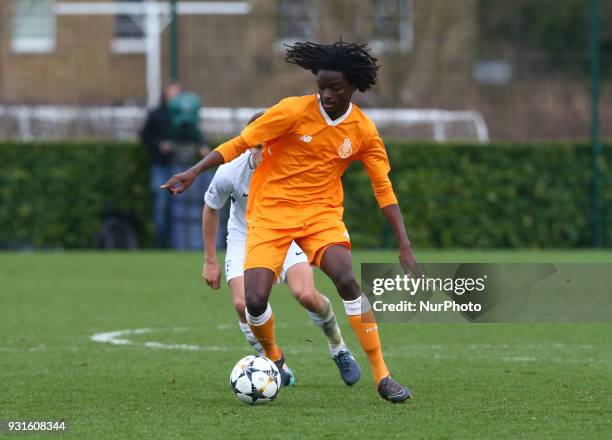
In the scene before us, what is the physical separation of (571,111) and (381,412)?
45.1 ft

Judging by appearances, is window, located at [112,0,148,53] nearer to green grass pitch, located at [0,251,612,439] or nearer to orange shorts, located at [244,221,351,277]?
green grass pitch, located at [0,251,612,439]

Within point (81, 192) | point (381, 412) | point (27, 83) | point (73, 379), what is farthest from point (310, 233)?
A: point (27, 83)

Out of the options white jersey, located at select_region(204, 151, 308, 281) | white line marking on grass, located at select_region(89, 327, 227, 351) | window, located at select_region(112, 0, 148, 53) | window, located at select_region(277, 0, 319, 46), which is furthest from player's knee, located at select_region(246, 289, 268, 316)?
window, located at select_region(112, 0, 148, 53)

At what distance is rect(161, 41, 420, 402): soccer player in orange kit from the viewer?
7.23 m

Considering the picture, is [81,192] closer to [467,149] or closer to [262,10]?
[262,10]

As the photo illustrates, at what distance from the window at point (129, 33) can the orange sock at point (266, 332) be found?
13614 millimetres

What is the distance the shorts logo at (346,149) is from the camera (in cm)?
739

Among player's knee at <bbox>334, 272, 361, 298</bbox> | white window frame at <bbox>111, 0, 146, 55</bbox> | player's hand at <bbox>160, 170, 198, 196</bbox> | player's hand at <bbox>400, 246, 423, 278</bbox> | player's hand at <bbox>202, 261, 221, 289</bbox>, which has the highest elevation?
player's hand at <bbox>160, 170, 198, 196</bbox>

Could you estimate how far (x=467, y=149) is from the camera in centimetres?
1950

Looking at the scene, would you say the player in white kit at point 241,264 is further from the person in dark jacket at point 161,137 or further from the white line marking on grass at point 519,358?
the person in dark jacket at point 161,137

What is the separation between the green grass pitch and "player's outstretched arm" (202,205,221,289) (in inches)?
24.3

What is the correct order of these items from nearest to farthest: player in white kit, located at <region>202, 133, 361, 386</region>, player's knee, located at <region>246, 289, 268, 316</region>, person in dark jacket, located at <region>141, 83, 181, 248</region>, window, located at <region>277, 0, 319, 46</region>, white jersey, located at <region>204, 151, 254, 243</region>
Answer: player's knee, located at <region>246, 289, 268, 316</region>, player in white kit, located at <region>202, 133, 361, 386</region>, white jersey, located at <region>204, 151, 254, 243</region>, person in dark jacket, located at <region>141, 83, 181, 248</region>, window, located at <region>277, 0, 319, 46</region>

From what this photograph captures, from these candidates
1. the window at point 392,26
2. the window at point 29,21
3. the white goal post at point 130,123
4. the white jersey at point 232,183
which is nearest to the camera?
the white jersey at point 232,183

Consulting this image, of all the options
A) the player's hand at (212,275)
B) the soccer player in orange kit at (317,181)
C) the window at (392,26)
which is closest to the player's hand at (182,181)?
the soccer player in orange kit at (317,181)
